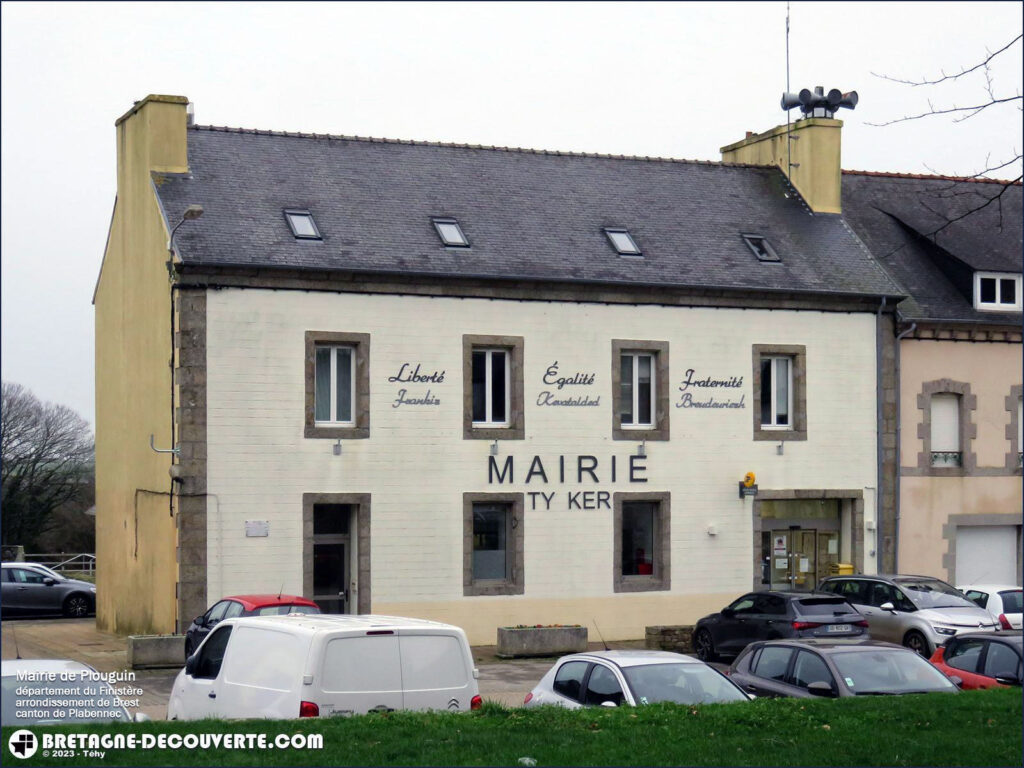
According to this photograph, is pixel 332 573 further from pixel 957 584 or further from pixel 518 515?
pixel 957 584

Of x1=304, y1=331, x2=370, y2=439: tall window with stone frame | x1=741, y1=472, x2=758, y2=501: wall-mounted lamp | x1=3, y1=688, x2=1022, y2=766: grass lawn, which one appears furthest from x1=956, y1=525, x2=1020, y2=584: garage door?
x1=3, y1=688, x2=1022, y2=766: grass lawn

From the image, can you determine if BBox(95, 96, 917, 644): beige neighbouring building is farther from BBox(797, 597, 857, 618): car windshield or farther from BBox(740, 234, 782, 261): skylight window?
BBox(797, 597, 857, 618): car windshield

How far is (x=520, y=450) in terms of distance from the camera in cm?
2789

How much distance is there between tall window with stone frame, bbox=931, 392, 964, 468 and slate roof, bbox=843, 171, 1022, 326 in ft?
5.97

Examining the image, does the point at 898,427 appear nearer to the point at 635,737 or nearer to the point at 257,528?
the point at 257,528

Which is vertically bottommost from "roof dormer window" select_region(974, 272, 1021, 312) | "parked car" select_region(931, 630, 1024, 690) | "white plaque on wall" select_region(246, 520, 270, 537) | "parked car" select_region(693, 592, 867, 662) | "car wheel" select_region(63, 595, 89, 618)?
"car wheel" select_region(63, 595, 89, 618)

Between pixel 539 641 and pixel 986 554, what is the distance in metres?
12.0

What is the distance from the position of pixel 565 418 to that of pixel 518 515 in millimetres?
2170

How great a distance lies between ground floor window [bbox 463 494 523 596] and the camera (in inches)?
1078

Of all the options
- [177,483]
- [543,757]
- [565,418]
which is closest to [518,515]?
[565,418]

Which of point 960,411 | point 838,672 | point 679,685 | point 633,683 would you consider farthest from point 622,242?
point 633,683

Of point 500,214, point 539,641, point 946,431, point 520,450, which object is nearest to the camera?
point 539,641

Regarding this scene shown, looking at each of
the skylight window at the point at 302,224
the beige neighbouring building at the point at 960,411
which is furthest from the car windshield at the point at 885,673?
the beige neighbouring building at the point at 960,411

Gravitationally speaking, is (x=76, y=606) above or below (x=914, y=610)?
below
